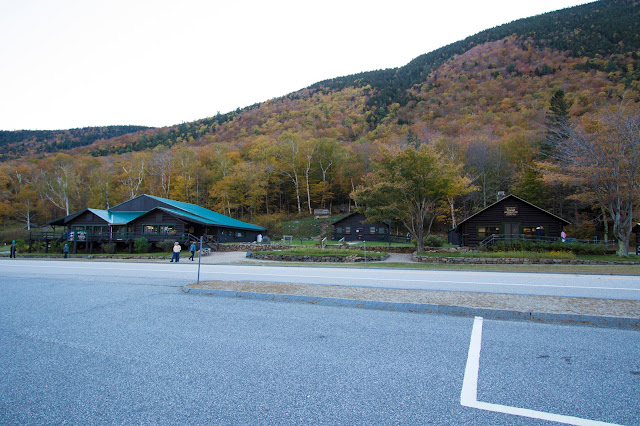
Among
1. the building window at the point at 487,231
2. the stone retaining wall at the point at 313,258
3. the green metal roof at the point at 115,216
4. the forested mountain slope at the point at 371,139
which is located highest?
the forested mountain slope at the point at 371,139

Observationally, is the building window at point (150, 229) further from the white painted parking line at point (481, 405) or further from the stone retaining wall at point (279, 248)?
the white painted parking line at point (481, 405)

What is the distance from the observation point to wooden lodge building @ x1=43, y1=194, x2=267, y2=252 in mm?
35281

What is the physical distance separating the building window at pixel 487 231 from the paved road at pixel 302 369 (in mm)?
30368

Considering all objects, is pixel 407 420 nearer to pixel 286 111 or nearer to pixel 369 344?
pixel 369 344

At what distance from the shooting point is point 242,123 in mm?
109500

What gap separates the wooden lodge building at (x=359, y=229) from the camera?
4425 cm

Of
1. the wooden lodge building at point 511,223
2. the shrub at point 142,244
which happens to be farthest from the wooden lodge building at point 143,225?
the wooden lodge building at point 511,223

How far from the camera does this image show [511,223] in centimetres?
3228

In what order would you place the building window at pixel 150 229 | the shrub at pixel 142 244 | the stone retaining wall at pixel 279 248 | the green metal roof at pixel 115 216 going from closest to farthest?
1. the stone retaining wall at pixel 279 248
2. the shrub at pixel 142 244
3. the building window at pixel 150 229
4. the green metal roof at pixel 115 216

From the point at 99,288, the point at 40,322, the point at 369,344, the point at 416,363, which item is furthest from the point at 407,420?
the point at 99,288

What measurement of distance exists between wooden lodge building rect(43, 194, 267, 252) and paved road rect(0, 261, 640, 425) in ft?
100

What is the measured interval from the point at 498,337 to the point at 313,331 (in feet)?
9.20

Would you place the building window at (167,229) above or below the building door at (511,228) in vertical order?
above

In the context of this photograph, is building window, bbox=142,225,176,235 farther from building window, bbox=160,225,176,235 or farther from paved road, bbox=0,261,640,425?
paved road, bbox=0,261,640,425
